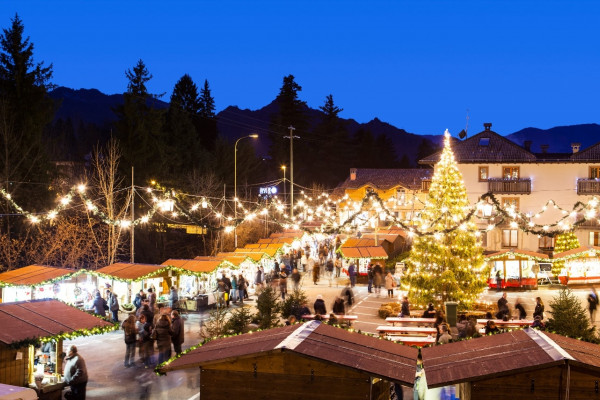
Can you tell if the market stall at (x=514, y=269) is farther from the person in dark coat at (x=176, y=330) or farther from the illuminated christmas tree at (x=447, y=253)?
the person in dark coat at (x=176, y=330)

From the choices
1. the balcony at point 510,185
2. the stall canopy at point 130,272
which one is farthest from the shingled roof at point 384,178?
the stall canopy at point 130,272

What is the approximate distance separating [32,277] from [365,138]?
79171 mm

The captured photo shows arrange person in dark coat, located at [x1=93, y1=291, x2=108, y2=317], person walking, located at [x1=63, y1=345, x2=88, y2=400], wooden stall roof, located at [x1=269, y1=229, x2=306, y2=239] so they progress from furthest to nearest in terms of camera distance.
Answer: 1. wooden stall roof, located at [x1=269, y1=229, x2=306, y2=239]
2. person in dark coat, located at [x1=93, y1=291, x2=108, y2=317]
3. person walking, located at [x1=63, y1=345, x2=88, y2=400]

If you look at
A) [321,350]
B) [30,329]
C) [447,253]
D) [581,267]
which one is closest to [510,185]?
[581,267]

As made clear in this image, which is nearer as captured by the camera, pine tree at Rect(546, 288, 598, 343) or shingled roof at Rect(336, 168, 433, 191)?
Result: pine tree at Rect(546, 288, 598, 343)

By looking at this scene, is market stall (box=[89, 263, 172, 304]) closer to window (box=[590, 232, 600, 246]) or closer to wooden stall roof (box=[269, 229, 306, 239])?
wooden stall roof (box=[269, 229, 306, 239])

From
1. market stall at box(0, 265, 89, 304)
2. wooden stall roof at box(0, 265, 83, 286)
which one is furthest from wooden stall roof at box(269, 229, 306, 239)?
wooden stall roof at box(0, 265, 83, 286)

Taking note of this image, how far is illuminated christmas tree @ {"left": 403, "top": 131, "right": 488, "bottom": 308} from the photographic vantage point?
77.3 ft

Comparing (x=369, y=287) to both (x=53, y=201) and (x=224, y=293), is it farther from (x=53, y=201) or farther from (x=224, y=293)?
(x=53, y=201)

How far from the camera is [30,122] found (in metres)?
32.8

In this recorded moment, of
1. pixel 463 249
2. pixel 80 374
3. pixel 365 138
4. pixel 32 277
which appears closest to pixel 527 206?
pixel 463 249

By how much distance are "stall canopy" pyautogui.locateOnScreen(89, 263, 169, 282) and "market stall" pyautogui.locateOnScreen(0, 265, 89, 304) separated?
824 millimetres

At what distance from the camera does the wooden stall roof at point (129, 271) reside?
23.3 meters

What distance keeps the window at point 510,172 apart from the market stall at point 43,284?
31049mm
